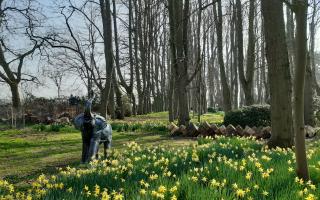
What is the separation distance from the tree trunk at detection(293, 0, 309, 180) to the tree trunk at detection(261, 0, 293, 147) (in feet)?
11.3

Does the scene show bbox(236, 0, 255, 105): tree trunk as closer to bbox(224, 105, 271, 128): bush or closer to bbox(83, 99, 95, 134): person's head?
bbox(224, 105, 271, 128): bush

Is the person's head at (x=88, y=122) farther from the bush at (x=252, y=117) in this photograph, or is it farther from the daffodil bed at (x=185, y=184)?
the bush at (x=252, y=117)

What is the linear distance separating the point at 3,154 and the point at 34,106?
19.9 metres

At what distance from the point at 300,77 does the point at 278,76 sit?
3609 mm

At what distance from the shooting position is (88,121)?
24.4 feet

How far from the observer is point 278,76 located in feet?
27.9

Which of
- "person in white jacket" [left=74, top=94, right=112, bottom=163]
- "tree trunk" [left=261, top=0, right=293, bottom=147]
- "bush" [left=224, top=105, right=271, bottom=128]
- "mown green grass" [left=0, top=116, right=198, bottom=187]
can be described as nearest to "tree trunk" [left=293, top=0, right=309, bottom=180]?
"tree trunk" [left=261, top=0, right=293, bottom=147]

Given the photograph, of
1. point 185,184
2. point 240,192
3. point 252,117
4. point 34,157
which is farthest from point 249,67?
point 240,192

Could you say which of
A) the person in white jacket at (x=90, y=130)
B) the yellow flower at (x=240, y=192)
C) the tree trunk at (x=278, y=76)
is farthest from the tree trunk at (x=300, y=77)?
the person in white jacket at (x=90, y=130)

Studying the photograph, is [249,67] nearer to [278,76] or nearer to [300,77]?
[278,76]

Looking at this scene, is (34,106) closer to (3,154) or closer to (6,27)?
(6,27)

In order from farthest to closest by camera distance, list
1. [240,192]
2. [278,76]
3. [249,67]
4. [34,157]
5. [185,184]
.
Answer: [249,67] → [34,157] → [278,76] → [185,184] → [240,192]

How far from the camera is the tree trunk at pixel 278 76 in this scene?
837cm

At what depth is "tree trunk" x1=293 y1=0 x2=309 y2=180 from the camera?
16.1 feet
